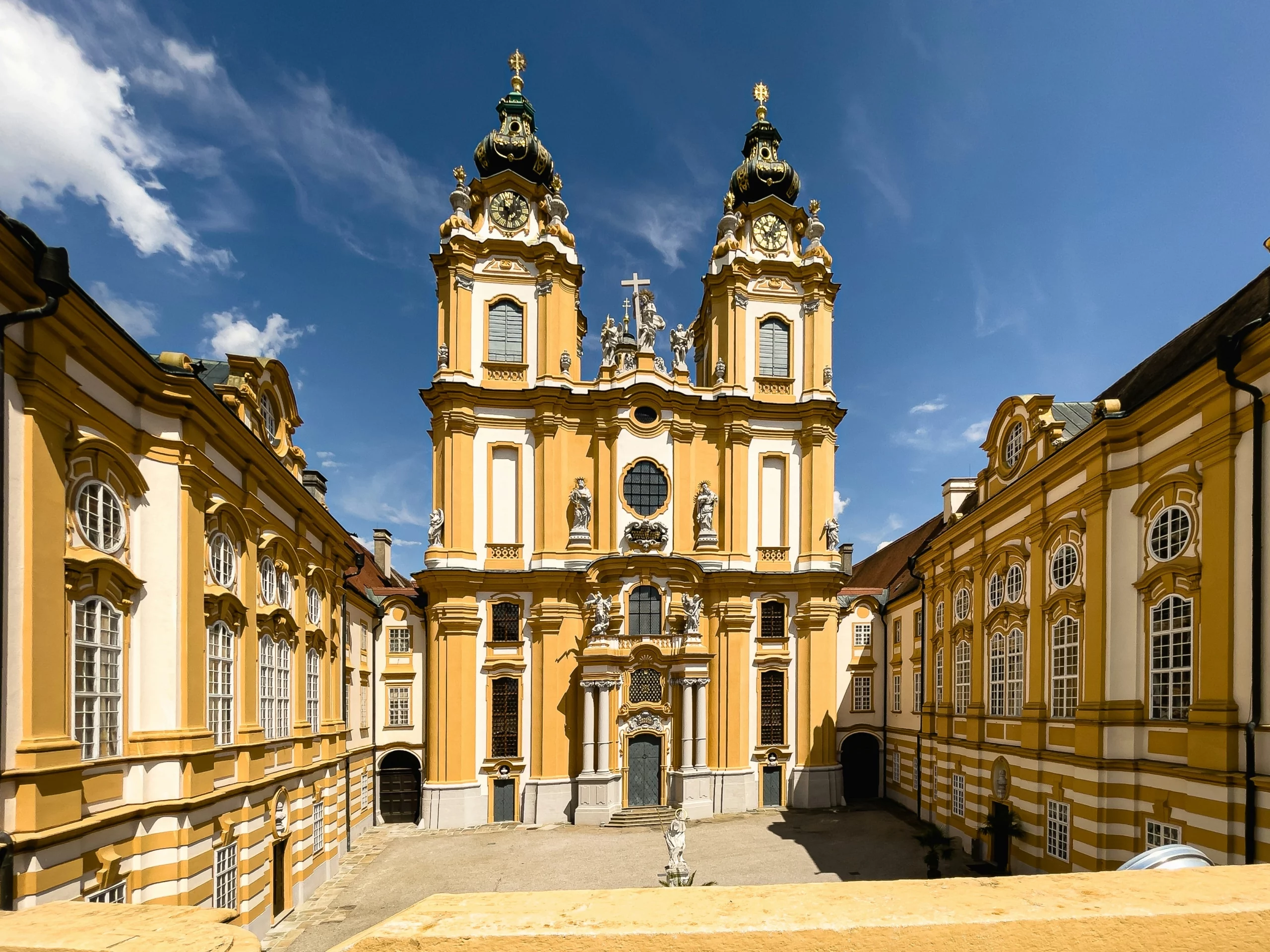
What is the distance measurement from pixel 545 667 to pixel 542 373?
1231 centimetres

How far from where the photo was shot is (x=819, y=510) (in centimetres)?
3081

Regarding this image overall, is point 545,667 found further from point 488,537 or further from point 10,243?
point 10,243

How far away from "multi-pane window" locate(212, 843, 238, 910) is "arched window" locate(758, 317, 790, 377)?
26.0 metres

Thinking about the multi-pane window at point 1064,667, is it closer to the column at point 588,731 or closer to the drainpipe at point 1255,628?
the drainpipe at point 1255,628

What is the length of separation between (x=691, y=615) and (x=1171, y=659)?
16717 mm

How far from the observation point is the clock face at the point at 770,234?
32.8 metres

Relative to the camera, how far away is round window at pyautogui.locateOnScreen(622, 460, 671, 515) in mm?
30094

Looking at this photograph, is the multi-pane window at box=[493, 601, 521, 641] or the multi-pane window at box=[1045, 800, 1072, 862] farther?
the multi-pane window at box=[493, 601, 521, 641]

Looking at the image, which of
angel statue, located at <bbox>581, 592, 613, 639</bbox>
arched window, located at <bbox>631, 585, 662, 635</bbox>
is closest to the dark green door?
arched window, located at <bbox>631, 585, 662, 635</bbox>

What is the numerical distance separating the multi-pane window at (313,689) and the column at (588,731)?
33.7 feet

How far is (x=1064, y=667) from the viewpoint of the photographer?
16.7 m

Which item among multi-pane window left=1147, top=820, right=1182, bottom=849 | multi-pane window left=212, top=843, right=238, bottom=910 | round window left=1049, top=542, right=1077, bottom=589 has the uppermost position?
round window left=1049, top=542, right=1077, bottom=589

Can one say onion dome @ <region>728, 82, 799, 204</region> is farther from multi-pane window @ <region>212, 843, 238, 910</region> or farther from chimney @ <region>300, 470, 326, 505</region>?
multi-pane window @ <region>212, 843, 238, 910</region>

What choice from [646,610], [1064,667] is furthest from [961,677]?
[646,610]
